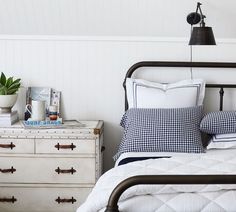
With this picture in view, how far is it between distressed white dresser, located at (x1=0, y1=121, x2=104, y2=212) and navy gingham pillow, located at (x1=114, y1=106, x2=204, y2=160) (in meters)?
0.25

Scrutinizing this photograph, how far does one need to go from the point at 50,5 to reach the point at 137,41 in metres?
0.67

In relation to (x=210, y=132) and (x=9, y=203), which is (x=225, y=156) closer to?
(x=210, y=132)

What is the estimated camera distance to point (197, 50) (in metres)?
3.35

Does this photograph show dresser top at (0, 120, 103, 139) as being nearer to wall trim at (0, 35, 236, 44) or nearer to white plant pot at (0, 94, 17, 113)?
white plant pot at (0, 94, 17, 113)

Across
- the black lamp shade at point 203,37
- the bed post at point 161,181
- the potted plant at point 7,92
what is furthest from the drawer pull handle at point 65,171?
the bed post at point 161,181

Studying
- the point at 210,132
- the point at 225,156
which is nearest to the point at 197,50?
the point at 210,132

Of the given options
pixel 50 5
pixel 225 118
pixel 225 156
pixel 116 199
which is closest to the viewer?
pixel 116 199

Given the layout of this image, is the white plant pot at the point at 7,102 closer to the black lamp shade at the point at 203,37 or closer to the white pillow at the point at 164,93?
the white pillow at the point at 164,93

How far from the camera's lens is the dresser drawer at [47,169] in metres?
2.99

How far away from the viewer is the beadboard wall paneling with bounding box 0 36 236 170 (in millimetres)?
3348

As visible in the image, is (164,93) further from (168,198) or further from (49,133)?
(168,198)

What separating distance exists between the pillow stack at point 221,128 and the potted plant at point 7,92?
1.30 meters

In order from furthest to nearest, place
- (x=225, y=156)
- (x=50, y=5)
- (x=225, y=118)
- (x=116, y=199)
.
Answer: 1. (x=50, y=5)
2. (x=225, y=118)
3. (x=225, y=156)
4. (x=116, y=199)

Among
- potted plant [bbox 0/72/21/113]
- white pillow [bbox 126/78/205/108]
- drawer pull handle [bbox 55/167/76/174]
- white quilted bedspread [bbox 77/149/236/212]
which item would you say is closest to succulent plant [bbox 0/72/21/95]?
potted plant [bbox 0/72/21/113]
